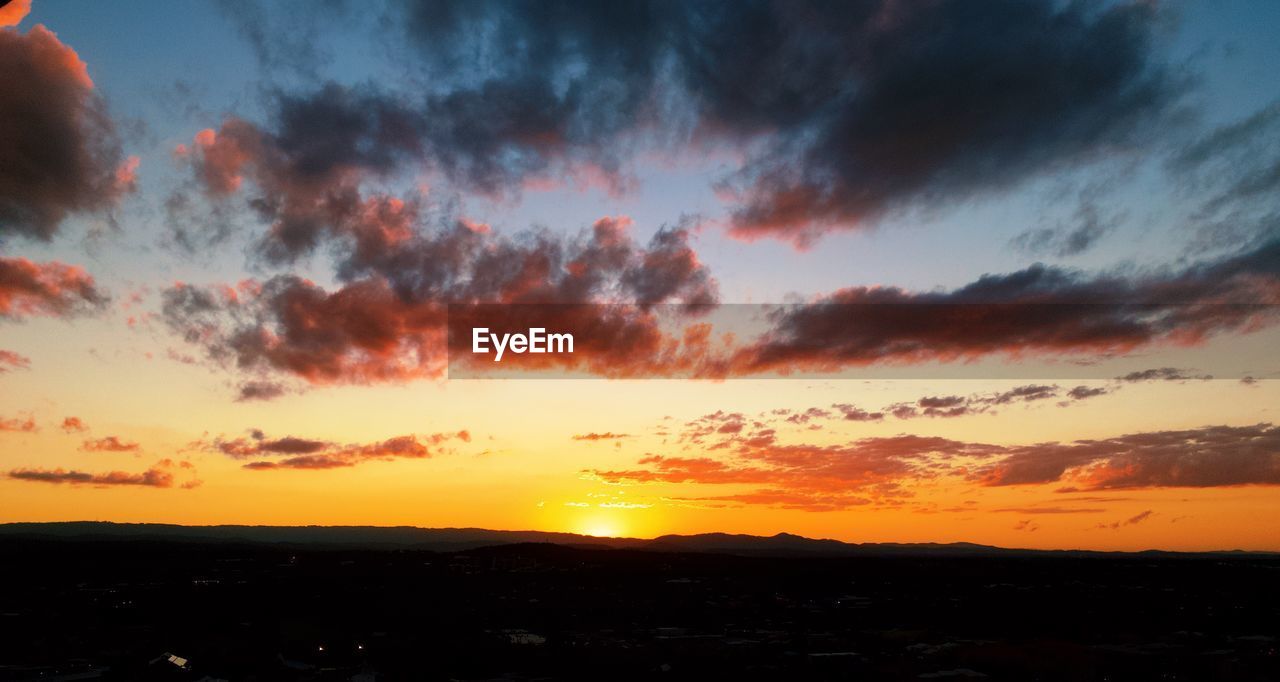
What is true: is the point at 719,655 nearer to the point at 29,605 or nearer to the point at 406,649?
the point at 406,649

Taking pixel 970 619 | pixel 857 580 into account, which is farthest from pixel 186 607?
pixel 857 580

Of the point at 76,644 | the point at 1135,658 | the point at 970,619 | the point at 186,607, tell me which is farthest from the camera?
the point at 186,607

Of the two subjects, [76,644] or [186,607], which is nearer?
[76,644]

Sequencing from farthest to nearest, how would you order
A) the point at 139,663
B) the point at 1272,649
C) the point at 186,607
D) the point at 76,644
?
1. the point at 186,607
2. the point at 1272,649
3. the point at 76,644
4. the point at 139,663

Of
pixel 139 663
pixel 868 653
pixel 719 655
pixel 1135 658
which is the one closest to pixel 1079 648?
pixel 1135 658

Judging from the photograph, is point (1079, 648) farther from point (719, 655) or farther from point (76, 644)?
point (76, 644)

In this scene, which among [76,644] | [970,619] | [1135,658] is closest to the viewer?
[1135,658]
